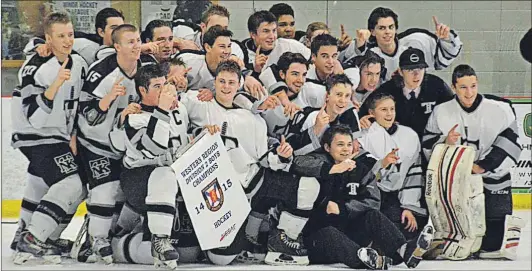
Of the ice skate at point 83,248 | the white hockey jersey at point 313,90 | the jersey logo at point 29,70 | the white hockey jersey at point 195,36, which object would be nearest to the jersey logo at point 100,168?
the ice skate at point 83,248

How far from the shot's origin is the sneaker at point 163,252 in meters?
3.41

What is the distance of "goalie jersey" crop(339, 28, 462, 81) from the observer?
157 inches

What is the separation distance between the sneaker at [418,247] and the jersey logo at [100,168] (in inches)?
54.8

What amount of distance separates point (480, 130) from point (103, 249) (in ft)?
6.09

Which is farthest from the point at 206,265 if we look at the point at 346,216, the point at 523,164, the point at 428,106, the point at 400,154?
the point at 523,164

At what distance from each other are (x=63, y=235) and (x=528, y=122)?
3.11 meters

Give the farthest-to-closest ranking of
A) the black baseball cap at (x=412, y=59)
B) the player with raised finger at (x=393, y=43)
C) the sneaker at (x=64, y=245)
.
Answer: the player with raised finger at (x=393, y=43), the black baseball cap at (x=412, y=59), the sneaker at (x=64, y=245)

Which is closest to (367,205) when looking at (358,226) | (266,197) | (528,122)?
(358,226)

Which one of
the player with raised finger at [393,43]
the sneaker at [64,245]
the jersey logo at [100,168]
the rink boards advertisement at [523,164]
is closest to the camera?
the jersey logo at [100,168]

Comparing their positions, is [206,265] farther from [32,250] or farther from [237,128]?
[32,250]

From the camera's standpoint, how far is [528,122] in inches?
210

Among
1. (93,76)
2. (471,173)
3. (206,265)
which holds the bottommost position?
(206,265)

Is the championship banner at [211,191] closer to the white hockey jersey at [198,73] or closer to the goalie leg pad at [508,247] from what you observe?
the white hockey jersey at [198,73]

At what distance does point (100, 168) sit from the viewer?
3.63m
